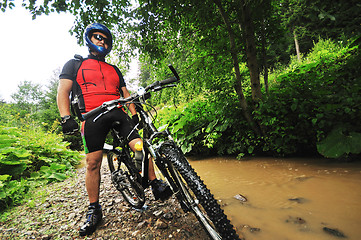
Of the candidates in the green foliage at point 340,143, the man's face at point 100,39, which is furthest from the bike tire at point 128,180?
the green foliage at point 340,143

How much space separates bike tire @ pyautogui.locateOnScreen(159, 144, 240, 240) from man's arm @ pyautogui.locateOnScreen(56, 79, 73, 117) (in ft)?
4.39

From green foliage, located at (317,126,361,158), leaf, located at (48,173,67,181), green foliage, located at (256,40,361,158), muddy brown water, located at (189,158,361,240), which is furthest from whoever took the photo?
leaf, located at (48,173,67,181)

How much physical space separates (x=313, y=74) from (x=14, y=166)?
22.5 feet

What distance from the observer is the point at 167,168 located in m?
1.57

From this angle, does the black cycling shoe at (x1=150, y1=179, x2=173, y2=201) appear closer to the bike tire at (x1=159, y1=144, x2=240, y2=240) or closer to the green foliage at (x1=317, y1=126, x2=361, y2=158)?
the bike tire at (x1=159, y1=144, x2=240, y2=240)

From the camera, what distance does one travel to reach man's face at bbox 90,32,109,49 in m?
2.19

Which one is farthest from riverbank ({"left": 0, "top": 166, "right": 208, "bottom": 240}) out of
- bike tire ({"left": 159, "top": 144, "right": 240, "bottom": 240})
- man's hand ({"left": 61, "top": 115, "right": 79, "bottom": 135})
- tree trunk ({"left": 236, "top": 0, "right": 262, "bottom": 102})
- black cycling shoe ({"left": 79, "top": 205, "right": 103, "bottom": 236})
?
tree trunk ({"left": 236, "top": 0, "right": 262, "bottom": 102})

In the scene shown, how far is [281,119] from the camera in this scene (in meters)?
3.39

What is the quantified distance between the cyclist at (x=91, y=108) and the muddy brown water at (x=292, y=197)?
100 centimetres

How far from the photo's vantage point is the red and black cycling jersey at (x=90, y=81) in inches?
79.6

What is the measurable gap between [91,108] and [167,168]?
3.94 feet

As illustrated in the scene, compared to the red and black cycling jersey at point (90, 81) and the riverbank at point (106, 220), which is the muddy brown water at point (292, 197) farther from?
the red and black cycling jersey at point (90, 81)

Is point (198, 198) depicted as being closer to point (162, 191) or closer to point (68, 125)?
point (162, 191)

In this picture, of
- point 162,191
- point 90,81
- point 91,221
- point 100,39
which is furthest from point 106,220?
point 100,39
